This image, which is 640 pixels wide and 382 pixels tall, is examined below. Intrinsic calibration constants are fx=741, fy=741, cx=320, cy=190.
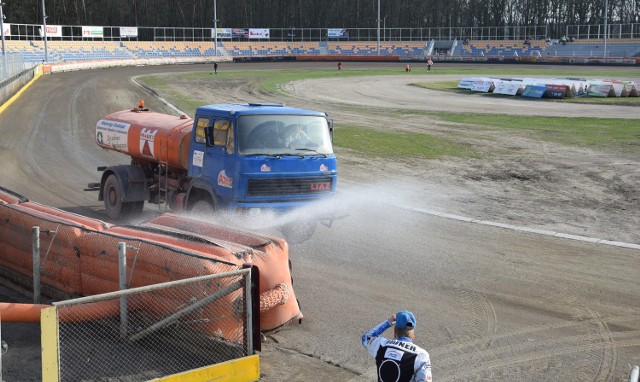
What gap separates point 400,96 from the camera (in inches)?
1828

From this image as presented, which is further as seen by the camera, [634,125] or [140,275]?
[634,125]

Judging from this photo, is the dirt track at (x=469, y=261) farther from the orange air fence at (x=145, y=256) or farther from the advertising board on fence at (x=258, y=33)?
A: the advertising board on fence at (x=258, y=33)

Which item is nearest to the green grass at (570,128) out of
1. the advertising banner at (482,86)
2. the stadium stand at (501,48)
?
the advertising banner at (482,86)

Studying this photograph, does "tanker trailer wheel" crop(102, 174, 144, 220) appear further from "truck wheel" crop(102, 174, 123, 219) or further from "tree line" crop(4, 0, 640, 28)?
"tree line" crop(4, 0, 640, 28)

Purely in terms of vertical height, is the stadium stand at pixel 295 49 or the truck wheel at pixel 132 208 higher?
the stadium stand at pixel 295 49

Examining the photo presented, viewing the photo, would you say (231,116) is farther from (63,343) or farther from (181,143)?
(63,343)

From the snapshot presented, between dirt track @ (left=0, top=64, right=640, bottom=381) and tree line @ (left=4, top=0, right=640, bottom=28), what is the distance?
11580 cm

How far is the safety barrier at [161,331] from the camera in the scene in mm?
7797

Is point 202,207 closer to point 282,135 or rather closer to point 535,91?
point 282,135

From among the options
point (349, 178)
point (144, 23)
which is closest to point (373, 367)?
point (349, 178)

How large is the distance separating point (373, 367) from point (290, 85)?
→ 47412 mm

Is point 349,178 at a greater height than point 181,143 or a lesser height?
lesser

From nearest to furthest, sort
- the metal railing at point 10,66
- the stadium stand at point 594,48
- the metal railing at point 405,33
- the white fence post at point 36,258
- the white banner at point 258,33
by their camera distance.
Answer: the white fence post at point 36,258, the metal railing at point 10,66, the stadium stand at point 594,48, the metal railing at point 405,33, the white banner at point 258,33

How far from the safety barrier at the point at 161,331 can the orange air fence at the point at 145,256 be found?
0.04m
